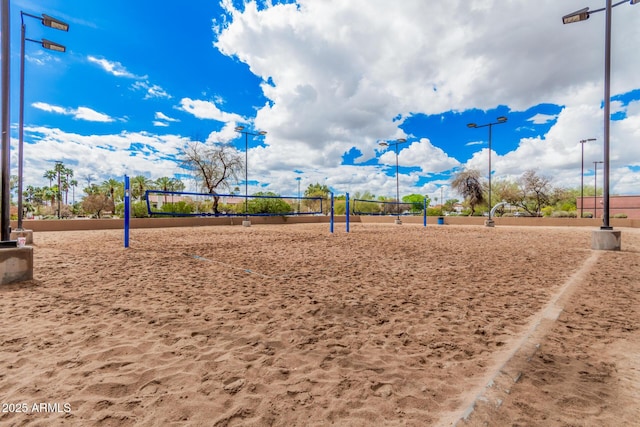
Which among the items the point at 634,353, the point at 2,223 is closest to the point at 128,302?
the point at 2,223

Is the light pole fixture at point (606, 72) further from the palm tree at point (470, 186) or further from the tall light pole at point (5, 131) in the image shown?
the palm tree at point (470, 186)

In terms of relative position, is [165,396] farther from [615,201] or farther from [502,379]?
[615,201]

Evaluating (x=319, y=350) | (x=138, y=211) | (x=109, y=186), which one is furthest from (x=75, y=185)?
(x=319, y=350)

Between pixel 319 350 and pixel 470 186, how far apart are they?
42207mm

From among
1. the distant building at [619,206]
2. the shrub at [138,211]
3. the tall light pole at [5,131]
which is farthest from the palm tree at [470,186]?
the tall light pole at [5,131]

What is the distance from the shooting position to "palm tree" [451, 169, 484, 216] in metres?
40.4

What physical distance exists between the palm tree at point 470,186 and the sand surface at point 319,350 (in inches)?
1458

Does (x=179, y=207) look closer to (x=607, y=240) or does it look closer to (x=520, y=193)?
(x=607, y=240)

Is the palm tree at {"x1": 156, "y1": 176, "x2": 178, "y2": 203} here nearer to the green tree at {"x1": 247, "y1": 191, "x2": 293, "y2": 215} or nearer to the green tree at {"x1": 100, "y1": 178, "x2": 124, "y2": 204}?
the green tree at {"x1": 100, "y1": 178, "x2": 124, "y2": 204}

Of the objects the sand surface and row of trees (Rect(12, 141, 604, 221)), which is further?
row of trees (Rect(12, 141, 604, 221))

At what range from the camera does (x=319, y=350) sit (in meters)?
3.08

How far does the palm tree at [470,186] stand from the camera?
40.4m

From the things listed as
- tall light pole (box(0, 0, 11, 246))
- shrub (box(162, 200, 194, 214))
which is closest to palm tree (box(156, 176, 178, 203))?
shrub (box(162, 200, 194, 214))

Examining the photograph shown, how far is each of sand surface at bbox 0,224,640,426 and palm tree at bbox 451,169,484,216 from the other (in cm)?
3702
